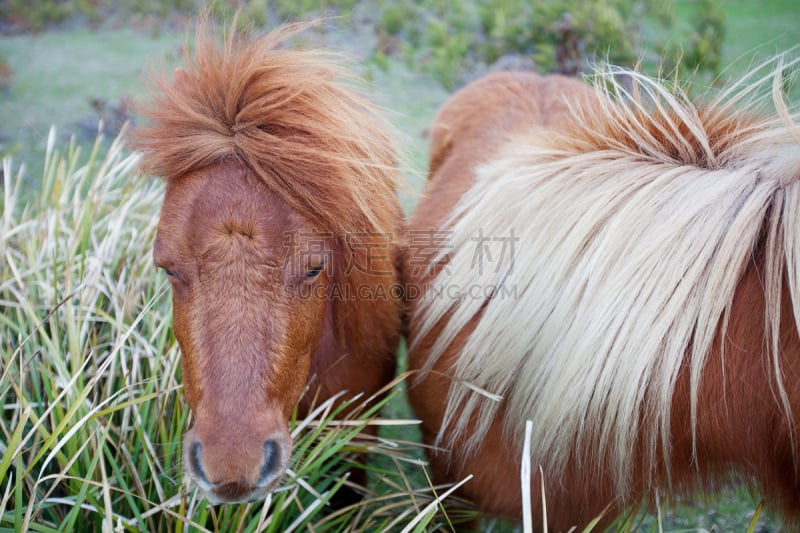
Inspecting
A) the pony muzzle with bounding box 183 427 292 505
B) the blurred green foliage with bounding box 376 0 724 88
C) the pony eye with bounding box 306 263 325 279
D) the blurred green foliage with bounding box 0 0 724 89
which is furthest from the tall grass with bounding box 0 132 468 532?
the blurred green foliage with bounding box 376 0 724 88

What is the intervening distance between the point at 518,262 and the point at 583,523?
763 millimetres

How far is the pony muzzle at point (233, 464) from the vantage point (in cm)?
114

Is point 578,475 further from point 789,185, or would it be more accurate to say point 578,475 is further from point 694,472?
point 789,185

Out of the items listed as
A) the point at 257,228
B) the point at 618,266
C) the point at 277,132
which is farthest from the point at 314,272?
the point at 618,266

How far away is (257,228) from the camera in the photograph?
1.25 meters

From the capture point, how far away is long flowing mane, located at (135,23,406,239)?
134 centimetres

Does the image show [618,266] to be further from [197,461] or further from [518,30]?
[518,30]

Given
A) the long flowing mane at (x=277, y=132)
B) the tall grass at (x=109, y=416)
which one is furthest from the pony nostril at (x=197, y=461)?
the long flowing mane at (x=277, y=132)

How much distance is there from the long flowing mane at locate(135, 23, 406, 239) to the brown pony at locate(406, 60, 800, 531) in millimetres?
364

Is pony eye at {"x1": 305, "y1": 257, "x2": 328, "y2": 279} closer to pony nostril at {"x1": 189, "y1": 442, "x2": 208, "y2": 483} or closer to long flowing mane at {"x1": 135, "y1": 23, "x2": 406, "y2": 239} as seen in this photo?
long flowing mane at {"x1": 135, "y1": 23, "x2": 406, "y2": 239}

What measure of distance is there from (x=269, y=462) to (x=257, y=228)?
1.62 ft

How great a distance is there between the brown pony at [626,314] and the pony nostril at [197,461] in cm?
69

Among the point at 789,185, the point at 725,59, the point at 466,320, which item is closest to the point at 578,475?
the point at 466,320

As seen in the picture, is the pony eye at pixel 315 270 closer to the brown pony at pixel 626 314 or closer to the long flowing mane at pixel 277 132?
the long flowing mane at pixel 277 132
